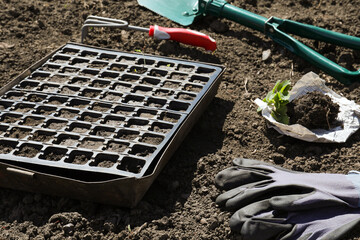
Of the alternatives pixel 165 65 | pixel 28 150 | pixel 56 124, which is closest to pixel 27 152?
pixel 28 150

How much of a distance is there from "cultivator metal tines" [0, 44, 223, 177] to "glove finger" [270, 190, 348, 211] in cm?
66

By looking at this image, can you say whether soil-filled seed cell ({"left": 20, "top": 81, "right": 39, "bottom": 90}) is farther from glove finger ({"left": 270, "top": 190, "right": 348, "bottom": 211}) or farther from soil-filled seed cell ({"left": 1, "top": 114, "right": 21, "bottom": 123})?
glove finger ({"left": 270, "top": 190, "right": 348, "bottom": 211})

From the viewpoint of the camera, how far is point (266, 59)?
11.6ft

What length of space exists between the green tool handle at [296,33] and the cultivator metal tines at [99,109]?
0.63 m

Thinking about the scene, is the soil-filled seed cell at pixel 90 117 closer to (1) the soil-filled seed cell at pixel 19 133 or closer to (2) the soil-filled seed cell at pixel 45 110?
(2) the soil-filled seed cell at pixel 45 110

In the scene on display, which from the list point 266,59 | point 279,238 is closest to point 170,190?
point 279,238

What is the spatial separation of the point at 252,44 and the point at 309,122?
1.11 metres

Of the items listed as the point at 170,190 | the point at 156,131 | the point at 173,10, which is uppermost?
the point at 173,10

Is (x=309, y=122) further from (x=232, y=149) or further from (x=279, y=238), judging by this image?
(x=279, y=238)

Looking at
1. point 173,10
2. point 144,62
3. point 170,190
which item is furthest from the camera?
point 173,10

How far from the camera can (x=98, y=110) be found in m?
2.91

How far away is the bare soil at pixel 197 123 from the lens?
7.78 feet

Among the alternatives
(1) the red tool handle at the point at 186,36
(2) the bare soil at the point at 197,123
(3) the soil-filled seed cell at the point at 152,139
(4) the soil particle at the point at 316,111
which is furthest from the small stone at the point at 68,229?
(1) the red tool handle at the point at 186,36

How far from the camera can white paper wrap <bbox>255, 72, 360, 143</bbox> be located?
275cm
